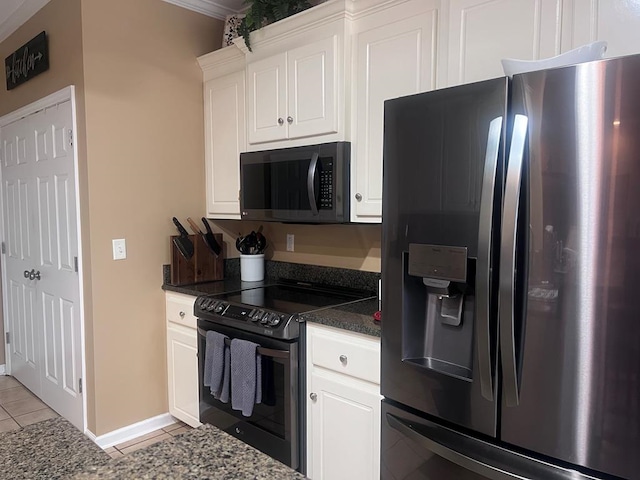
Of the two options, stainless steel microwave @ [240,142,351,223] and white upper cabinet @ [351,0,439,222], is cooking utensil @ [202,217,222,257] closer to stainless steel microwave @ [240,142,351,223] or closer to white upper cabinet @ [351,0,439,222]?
stainless steel microwave @ [240,142,351,223]

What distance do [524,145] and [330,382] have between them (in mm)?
1298

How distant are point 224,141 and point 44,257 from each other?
1.47 metres

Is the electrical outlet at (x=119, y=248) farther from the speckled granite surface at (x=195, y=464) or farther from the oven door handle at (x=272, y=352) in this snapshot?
the speckled granite surface at (x=195, y=464)

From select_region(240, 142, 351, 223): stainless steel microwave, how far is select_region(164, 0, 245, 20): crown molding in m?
1.09

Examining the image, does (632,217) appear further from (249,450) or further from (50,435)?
(50,435)

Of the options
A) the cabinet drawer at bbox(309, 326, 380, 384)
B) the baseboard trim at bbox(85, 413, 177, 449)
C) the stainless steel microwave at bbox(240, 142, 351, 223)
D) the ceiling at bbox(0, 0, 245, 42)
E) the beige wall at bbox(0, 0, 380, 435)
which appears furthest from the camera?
the ceiling at bbox(0, 0, 245, 42)

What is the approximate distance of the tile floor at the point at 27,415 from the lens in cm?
279

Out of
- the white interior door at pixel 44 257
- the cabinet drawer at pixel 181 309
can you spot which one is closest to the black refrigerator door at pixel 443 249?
the cabinet drawer at pixel 181 309

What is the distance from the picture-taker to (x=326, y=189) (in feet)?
7.62

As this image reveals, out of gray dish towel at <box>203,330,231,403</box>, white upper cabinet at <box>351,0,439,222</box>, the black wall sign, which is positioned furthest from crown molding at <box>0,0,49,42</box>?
gray dish towel at <box>203,330,231,403</box>

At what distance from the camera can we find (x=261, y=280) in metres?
3.10

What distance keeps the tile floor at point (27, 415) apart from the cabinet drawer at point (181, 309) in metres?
0.68

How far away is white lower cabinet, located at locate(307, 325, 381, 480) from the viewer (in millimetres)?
1895

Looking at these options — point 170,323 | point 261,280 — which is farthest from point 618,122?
point 170,323
